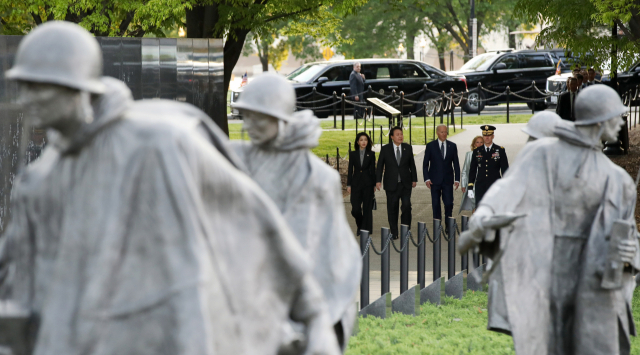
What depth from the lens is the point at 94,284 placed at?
8.39ft

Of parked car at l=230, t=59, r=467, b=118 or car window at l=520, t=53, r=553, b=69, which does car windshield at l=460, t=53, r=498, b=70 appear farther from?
parked car at l=230, t=59, r=467, b=118

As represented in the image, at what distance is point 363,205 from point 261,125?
9.06 metres

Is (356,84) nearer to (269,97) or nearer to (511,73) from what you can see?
(511,73)

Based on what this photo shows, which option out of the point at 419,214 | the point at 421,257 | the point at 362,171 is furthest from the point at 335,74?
the point at 421,257

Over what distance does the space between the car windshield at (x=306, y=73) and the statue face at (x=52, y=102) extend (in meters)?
23.8

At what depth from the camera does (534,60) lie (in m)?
29.7

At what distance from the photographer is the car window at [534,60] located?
97.0ft

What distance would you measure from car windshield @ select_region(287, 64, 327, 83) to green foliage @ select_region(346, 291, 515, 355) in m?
17.0

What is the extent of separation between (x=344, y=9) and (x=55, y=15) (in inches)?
202

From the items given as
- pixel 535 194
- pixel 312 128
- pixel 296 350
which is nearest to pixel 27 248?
pixel 296 350

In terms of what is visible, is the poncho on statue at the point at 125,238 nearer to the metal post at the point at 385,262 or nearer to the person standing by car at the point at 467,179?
the metal post at the point at 385,262

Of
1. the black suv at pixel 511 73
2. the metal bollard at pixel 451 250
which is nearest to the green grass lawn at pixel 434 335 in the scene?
the metal bollard at pixel 451 250

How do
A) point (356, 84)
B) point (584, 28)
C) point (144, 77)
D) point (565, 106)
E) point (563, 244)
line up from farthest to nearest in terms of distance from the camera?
point (356, 84)
point (565, 106)
point (584, 28)
point (144, 77)
point (563, 244)

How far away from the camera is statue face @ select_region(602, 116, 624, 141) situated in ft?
18.4
